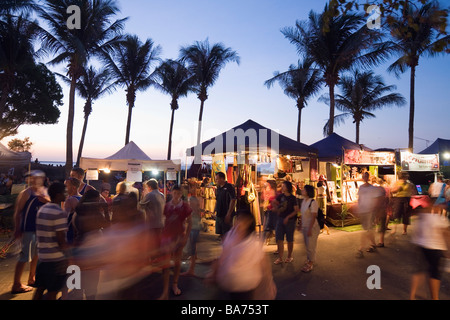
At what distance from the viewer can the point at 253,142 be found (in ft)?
30.0

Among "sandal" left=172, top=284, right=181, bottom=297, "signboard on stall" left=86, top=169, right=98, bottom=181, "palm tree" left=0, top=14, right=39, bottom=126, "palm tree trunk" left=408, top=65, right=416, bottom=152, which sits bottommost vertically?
"sandal" left=172, top=284, right=181, bottom=297

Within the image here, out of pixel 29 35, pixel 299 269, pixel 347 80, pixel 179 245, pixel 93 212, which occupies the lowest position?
pixel 299 269

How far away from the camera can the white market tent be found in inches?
462

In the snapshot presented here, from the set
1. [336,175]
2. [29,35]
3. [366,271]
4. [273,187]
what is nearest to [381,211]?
[366,271]

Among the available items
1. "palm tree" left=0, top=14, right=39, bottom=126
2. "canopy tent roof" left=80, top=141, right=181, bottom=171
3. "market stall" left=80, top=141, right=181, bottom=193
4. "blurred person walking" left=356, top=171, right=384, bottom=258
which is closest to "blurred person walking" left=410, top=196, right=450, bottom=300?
"blurred person walking" left=356, top=171, right=384, bottom=258

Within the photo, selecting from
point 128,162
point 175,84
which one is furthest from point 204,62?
point 128,162

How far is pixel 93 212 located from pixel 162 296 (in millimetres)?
1703

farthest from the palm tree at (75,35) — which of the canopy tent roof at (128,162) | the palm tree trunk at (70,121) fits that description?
the canopy tent roof at (128,162)

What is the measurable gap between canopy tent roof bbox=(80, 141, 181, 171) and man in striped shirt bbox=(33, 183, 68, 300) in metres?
9.22

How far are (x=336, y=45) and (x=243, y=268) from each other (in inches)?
719

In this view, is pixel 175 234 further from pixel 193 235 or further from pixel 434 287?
pixel 434 287

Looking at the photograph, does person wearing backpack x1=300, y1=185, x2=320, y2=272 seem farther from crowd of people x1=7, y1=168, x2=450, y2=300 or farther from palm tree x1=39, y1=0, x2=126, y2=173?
palm tree x1=39, y1=0, x2=126, y2=173
